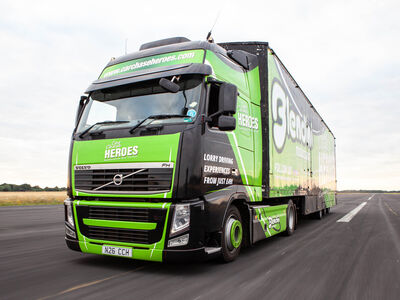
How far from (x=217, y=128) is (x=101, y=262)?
9.38ft

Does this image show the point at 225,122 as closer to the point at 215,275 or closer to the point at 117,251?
the point at 215,275

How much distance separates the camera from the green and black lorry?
4465 mm

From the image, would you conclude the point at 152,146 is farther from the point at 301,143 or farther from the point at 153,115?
the point at 301,143

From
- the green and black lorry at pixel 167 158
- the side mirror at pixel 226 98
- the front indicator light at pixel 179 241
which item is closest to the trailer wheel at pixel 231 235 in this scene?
the green and black lorry at pixel 167 158

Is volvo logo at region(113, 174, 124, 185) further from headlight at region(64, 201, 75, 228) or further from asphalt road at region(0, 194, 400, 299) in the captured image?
asphalt road at region(0, 194, 400, 299)

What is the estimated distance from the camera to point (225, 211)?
506 cm

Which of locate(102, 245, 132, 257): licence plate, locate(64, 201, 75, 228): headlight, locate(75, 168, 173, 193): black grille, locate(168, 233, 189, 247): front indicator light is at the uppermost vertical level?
locate(75, 168, 173, 193): black grille

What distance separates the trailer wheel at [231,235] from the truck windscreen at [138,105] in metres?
1.78

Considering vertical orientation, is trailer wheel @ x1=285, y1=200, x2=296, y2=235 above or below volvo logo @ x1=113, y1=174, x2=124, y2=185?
below

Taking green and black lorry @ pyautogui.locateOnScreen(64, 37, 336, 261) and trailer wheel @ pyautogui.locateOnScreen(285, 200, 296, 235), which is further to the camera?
trailer wheel @ pyautogui.locateOnScreen(285, 200, 296, 235)

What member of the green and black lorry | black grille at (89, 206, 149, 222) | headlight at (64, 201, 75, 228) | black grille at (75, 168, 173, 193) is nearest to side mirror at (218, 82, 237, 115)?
the green and black lorry

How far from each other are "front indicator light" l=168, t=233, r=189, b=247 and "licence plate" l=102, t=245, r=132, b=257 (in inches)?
24.4

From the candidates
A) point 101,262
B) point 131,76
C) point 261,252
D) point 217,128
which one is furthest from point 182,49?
point 261,252

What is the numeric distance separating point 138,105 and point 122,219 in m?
1.71
